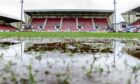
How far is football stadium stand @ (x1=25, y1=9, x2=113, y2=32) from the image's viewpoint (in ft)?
262

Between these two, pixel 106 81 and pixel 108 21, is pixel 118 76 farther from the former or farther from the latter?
pixel 108 21

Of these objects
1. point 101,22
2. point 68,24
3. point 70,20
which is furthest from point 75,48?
point 101,22

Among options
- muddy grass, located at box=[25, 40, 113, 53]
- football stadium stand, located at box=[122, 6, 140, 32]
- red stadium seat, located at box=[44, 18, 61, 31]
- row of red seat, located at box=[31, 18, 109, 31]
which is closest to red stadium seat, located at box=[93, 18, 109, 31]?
row of red seat, located at box=[31, 18, 109, 31]

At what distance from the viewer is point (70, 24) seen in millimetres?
81438

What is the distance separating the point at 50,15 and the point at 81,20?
823 centimetres

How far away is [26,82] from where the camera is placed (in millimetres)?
3707

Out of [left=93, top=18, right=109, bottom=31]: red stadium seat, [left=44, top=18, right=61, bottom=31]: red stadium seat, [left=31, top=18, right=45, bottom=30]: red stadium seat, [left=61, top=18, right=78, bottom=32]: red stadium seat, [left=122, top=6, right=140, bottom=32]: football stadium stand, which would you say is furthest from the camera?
[left=31, top=18, right=45, bottom=30]: red stadium seat

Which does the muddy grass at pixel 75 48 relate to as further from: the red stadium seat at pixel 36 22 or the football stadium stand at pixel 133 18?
the red stadium seat at pixel 36 22

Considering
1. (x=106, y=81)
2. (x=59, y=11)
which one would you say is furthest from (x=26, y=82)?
(x=59, y=11)

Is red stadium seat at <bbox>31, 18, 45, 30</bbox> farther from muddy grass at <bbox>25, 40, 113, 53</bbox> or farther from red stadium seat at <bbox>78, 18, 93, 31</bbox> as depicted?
muddy grass at <bbox>25, 40, 113, 53</bbox>

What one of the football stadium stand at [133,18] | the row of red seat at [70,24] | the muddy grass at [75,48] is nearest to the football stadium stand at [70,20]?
the row of red seat at [70,24]

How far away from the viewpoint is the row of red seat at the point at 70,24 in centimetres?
7994

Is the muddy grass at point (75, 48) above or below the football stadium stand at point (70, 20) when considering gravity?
below

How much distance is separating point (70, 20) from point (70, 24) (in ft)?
5.77
